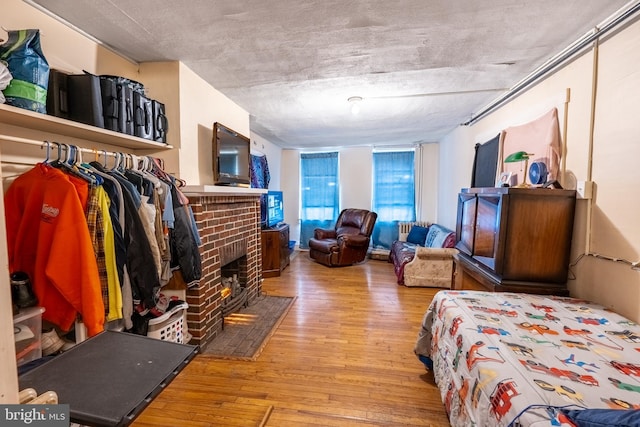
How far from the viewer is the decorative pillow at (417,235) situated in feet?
16.8

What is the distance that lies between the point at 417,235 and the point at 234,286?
3.48m

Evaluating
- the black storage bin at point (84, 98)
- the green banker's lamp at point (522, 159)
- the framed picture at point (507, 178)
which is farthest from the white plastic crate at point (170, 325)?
the framed picture at point (507, 178)

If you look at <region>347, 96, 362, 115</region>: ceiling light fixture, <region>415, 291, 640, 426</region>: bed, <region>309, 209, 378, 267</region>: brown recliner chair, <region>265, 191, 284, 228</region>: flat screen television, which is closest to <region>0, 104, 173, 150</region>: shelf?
<region>347, 96, 362, 115</region>: ceiling light fixture

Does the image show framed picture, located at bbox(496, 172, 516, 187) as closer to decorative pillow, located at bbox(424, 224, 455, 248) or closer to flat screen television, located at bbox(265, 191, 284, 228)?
decorative pillow, located at bbox(424, 224, 455, 248)

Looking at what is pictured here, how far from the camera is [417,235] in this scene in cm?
518

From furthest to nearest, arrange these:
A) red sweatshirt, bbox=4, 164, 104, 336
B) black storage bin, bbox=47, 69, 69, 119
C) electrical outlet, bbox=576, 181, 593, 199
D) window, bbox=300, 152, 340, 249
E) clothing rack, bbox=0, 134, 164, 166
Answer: window, bbox=300, 152, 340, 249, electrical outlet, bbox=576, 181, 593, 199, black storage bin, bbox=47, 69, 69, 119, red sweatshirt, bbox=4, 164, 104, 336, clothing rack, bbox=0, 134, 164, 166

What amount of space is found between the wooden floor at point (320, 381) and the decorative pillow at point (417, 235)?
222 cm

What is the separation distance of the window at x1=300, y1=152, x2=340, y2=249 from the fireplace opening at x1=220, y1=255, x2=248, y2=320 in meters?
2.94

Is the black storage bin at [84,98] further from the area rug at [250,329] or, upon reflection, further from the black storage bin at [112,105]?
the area rug at [250,329]

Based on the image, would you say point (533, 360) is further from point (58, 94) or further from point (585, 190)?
point (58, 94)

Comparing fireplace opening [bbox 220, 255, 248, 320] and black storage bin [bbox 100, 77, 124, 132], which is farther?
fireplace opening [bbox 220, 255, 248, 320]

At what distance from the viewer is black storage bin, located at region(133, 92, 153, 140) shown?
6.01 ft

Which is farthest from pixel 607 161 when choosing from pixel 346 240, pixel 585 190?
pixel 346 240

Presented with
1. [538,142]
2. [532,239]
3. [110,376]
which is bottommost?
[110,376]
